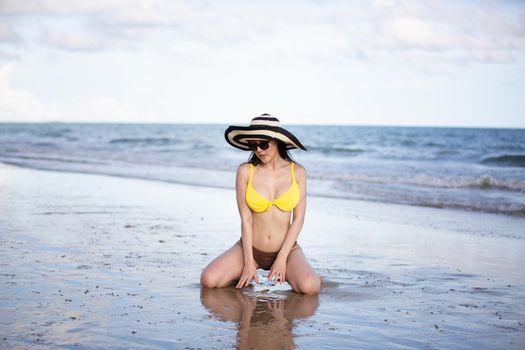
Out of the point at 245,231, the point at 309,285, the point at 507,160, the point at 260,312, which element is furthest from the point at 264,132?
the point at 507,160

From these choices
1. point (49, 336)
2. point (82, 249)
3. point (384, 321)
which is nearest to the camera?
point (49, 336)

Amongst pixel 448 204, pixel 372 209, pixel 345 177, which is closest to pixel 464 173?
pixel 345 177

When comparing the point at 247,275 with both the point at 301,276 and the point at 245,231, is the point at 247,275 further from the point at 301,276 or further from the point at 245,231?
the point at 301,276

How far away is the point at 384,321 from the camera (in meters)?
4.92

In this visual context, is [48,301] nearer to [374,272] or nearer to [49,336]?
[49,336]

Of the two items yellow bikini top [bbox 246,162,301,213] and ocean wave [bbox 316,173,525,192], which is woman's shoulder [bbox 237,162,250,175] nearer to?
yellow bikini top [bbox 246,162,301,213]

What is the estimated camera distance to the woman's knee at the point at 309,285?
5.66m

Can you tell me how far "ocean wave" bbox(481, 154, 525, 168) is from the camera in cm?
2588

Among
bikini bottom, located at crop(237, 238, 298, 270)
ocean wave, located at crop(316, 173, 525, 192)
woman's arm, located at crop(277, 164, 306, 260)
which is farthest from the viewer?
ocean wave, located at crop(316, 173, 525, 192)

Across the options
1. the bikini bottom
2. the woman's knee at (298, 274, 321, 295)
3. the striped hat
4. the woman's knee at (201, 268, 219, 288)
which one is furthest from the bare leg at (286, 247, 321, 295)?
the striped hat

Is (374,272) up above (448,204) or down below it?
below

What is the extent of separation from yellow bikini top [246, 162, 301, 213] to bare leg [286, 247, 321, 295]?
1.57 feet

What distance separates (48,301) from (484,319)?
3.31m

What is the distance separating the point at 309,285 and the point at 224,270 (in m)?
0.79
